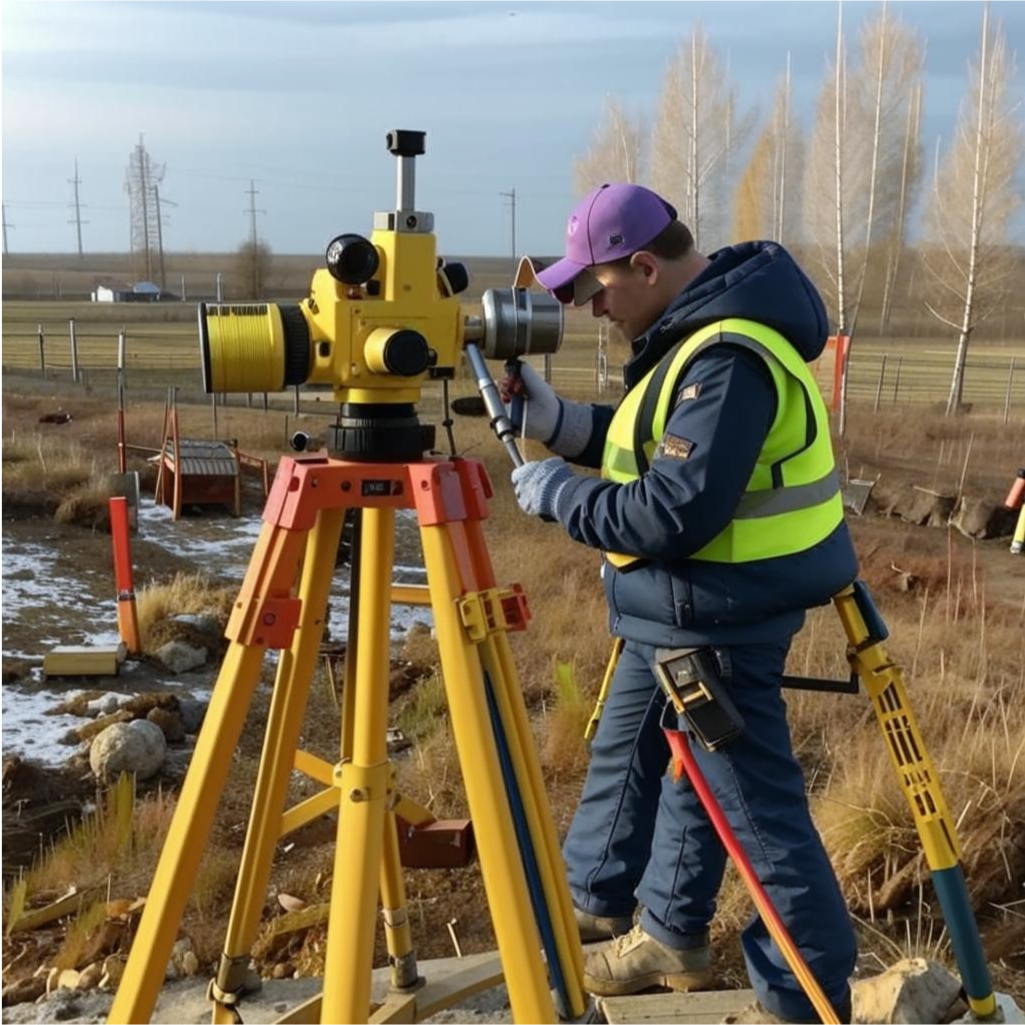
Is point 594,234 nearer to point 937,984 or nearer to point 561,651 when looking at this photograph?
point 937,984

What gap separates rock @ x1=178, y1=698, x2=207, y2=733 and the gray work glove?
2701 millimetres

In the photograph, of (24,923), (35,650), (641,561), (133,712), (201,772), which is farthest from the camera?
(35,650)

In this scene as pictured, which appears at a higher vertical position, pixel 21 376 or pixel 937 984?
pixel 21 376

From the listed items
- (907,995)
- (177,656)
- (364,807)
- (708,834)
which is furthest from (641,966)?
(177,656)

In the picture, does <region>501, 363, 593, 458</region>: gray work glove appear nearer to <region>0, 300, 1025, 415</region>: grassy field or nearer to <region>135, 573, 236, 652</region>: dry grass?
<region>0, 300, 1025, 415</region>: grassy field

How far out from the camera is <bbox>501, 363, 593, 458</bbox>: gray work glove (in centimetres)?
187

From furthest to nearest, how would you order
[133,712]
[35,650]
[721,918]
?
[35,650]
[133,712]
[721,918]

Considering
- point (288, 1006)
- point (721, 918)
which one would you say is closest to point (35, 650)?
point (288, 1006)

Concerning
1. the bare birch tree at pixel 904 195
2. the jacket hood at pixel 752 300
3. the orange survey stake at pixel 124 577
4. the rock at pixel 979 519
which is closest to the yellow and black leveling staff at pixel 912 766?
the jacket hood at pixel 752 300

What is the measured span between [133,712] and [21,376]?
1.47 m

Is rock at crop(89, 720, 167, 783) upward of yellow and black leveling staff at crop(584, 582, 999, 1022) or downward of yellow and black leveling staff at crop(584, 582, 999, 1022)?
downward

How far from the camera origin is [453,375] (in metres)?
1.53

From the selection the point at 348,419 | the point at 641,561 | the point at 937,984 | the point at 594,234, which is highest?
the point at 594,234

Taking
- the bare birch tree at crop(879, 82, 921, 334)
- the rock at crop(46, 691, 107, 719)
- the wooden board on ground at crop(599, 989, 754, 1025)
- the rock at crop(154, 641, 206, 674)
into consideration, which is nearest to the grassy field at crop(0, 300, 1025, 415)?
the bare birch tree at crop(879, 82, 921, 334)
